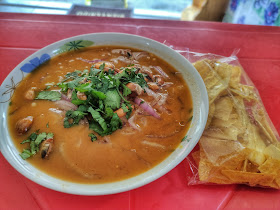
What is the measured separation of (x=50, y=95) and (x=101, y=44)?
77cm

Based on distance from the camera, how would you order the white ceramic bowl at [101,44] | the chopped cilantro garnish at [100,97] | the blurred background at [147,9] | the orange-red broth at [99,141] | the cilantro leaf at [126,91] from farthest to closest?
1. the blurred background at [147,9]
2. the cilantro leaf at [126,91]
3. the chopped cilantro garnish at [100,97]
4. the orange-red broth at [99,141]
5. the white ceramic bowl at [101,44]

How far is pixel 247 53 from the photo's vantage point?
259 centimetres

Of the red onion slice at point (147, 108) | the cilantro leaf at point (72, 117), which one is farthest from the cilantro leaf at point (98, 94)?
the red onion slice at point (147, 108)

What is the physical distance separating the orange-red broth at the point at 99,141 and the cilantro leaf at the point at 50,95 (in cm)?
4

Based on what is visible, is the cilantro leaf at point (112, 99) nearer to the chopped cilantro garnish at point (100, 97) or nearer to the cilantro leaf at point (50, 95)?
the chopped cilantro garnish at point (100, 97)

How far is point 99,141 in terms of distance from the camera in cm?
158

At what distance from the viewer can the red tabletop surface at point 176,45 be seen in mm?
1470

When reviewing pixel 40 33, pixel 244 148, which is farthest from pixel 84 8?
pixel 244 148

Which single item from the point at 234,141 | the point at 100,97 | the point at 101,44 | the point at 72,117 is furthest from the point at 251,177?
the point at 101,44

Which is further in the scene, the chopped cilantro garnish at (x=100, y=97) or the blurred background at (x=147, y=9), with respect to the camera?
the blurred background at (x=147, y=9)

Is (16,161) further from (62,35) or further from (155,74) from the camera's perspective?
(62,35)

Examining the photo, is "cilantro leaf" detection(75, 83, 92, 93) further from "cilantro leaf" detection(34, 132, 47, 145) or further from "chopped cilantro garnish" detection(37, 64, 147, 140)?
"cilantro leaf" detection(34, 132, 47, 145)

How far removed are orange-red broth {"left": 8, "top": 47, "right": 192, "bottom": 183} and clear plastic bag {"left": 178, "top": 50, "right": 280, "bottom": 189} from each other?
223mm

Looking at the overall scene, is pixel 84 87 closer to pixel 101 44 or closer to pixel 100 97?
pixel 100 97
